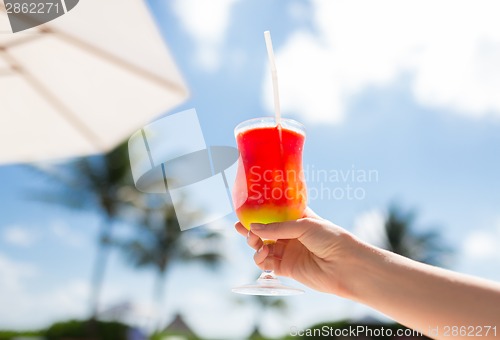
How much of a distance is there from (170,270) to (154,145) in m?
25.7

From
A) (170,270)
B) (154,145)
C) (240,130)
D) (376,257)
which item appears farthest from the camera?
(170,270)

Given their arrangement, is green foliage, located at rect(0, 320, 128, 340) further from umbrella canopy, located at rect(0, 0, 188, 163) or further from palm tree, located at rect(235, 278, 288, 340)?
umbrella canopy, located at rect(0, 0, 188, 163)

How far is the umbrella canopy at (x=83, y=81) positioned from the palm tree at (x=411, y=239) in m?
25.2

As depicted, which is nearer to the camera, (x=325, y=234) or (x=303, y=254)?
(x=325, y=234)

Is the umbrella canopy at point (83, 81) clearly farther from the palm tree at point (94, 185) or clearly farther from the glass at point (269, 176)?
the palm tree at point (94, 185)

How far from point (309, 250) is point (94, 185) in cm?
2337

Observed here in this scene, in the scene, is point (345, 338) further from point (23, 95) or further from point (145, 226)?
point (23, 95)

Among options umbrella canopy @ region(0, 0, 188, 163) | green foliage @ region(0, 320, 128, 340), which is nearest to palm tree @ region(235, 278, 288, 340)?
green foliage @ region(0, 320, 128, 340)

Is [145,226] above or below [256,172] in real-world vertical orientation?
below

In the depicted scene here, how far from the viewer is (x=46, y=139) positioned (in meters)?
3.76

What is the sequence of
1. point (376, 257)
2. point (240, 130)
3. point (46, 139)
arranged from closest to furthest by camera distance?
1. point (376, 257)
2. point (240, 130)
3. point (46, 139)

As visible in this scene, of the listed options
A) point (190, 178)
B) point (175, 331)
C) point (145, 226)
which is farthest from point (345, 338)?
point (190, 178)

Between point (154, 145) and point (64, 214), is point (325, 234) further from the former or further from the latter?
point (64, 214)

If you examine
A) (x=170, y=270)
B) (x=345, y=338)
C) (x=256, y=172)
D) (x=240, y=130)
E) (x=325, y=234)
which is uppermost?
(x=240, y=130)
